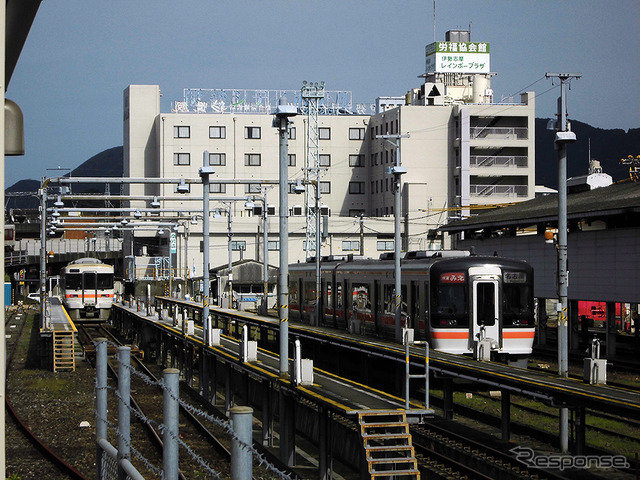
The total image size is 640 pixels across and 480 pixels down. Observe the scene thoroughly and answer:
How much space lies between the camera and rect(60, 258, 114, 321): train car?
46438mm

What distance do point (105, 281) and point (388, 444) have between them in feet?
124

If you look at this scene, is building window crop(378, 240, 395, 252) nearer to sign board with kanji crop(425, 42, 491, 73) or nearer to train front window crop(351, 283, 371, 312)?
sign board with kanji crop(425, 42, 491, 73)

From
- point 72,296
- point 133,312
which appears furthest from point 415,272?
point 72,296

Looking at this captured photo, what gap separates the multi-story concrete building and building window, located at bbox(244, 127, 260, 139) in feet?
0.30

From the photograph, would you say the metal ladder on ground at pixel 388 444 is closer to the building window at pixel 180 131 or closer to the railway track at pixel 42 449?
the railway track at pixel 42 449

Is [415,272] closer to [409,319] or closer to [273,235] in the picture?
[409,319]

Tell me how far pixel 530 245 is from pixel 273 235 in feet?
137

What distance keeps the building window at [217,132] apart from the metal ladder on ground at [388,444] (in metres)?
68.5

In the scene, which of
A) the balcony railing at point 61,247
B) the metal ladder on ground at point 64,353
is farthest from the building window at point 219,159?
the metal ladder on ground at point 64,353

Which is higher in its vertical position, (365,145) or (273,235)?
(365,145)

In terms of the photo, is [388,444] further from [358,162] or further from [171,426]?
[358,162]

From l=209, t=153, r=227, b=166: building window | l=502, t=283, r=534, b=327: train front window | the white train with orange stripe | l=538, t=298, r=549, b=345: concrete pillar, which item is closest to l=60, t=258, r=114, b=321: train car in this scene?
l=538, t=298, r=549, b=345: concrete pillar

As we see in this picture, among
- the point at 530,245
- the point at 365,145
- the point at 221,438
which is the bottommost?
the point at 221,438

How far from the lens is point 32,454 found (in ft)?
50.3
